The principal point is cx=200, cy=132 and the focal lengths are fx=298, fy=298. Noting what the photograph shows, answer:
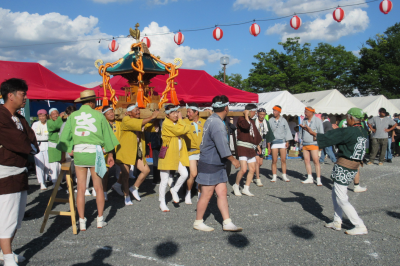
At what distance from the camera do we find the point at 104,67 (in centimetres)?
848

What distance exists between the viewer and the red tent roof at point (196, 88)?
12.8 m

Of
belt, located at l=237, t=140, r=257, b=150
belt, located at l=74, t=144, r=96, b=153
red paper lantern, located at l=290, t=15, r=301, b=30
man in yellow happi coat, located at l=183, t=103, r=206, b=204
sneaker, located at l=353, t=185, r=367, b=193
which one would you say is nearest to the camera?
belt, located at l=74, t=144, r=96, b=153

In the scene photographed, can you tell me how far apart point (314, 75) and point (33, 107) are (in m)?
30.1

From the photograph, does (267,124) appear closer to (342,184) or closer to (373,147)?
(342,184)

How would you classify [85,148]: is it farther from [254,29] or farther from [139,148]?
[254,29]

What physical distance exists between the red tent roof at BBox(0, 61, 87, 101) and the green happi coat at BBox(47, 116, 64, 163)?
9.93 feet

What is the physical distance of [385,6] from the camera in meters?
9.68

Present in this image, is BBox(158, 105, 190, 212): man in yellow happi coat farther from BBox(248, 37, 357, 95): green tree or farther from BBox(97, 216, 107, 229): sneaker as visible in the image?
BBox(248, 37, 357, 95): green tree

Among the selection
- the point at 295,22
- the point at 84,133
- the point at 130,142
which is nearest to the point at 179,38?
the point at 295,22

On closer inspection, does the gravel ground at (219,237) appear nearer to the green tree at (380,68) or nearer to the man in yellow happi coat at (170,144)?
the man in yellow happi coat at (170,144)

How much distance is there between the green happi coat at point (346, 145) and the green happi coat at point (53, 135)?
554cm

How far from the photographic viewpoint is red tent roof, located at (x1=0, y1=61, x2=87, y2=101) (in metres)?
9.38

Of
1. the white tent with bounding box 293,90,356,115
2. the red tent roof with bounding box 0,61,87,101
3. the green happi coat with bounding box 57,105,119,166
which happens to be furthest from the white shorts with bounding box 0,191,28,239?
the white tent with bounding box 293,90,356,115

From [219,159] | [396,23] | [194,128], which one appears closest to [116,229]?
[219,159]
